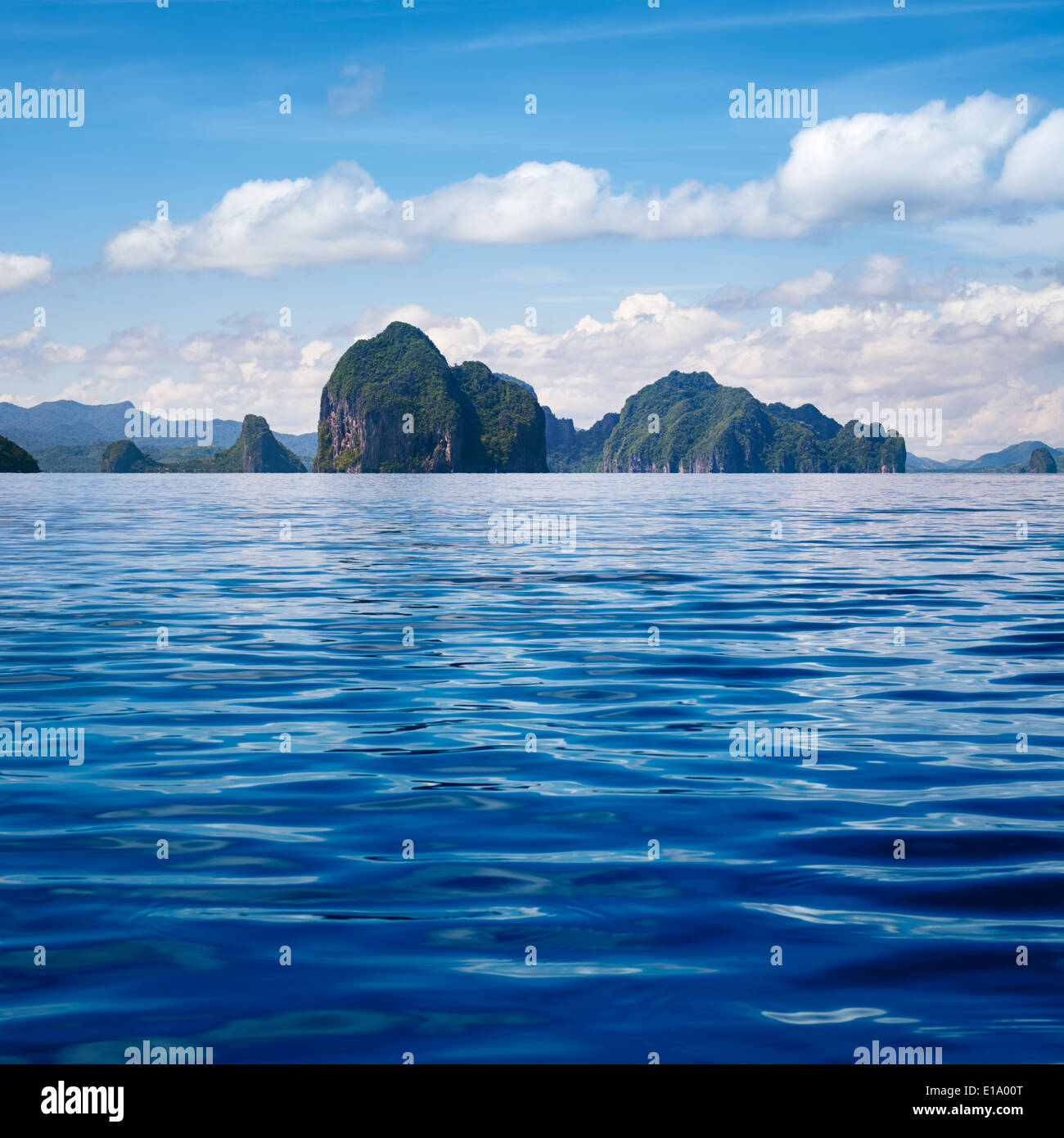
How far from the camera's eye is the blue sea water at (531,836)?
18.5 feet

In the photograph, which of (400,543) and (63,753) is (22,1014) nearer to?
(63,753)

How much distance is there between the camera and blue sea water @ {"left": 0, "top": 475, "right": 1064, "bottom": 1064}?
18.5ft

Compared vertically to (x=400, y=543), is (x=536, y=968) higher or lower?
lower

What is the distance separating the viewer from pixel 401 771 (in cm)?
1022

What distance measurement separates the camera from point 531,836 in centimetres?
852

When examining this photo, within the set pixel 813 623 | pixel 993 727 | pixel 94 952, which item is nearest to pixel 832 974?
pixel 94 952

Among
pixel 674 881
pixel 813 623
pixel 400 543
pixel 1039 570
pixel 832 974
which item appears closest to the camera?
pixel 832 974

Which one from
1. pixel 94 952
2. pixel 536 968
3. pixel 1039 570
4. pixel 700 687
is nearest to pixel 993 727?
pixel 700 687

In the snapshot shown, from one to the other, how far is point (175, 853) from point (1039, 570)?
24909 millimetres

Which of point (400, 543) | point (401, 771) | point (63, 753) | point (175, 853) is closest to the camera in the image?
point (175, 853)

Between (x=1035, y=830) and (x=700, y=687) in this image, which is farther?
(x=700, y=687)

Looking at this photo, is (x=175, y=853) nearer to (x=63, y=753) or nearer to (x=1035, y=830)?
(x=63, y=753)
